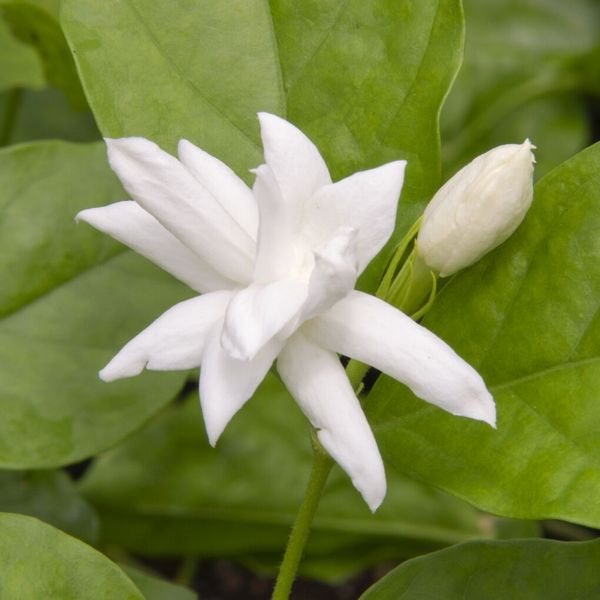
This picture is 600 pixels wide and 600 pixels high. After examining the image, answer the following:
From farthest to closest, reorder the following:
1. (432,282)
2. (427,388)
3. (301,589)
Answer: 1. (301,589)
2. (432,282)
3. (427,388)

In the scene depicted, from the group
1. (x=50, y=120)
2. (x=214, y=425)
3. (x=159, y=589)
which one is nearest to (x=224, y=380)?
(x=214, y=425)

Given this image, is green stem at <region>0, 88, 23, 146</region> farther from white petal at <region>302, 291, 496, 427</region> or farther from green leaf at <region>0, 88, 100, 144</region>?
white petal at <region>302, 291, 496, 427</region>

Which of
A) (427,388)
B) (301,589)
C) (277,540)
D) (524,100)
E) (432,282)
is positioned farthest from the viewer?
(524,100)

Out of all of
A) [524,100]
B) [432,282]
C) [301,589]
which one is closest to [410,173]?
[432,282]

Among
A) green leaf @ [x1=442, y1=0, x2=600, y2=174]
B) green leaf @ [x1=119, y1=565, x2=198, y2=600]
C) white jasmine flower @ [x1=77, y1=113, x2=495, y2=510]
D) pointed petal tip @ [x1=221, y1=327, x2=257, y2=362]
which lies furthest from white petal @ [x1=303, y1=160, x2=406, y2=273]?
green leaf @ [x1=442, y1=0, x2=600, y2=174]

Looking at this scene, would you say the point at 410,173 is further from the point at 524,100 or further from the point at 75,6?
the point at 524,100

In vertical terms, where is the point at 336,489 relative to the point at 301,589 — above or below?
above

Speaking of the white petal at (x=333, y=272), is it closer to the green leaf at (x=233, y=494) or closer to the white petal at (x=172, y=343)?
the white petal at (x=172, y=343)

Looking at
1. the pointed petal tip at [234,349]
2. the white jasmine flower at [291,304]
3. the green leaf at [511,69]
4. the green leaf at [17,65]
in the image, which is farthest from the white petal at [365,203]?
the green leaf at [511,69]
